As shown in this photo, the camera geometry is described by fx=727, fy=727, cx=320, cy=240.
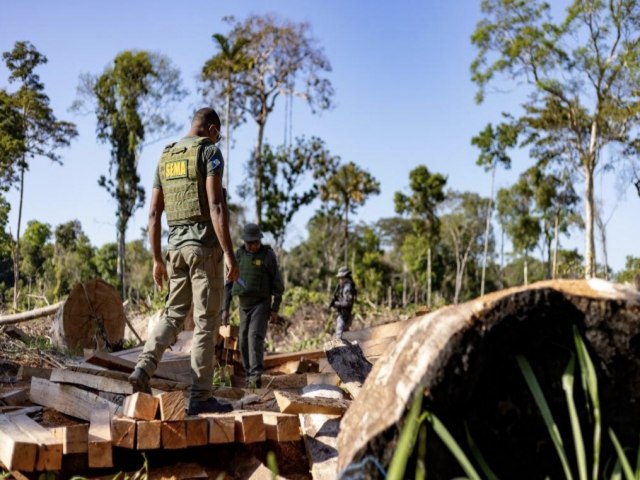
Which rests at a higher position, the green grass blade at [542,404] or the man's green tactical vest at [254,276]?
the man's green tactical vest at [254,276]

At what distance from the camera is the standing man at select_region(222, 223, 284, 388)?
8.01 m

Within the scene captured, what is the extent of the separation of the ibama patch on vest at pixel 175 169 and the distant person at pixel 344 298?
771 centimetres

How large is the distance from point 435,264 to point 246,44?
20.2 m

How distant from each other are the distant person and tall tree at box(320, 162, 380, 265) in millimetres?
23262

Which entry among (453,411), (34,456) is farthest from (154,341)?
(453,411)

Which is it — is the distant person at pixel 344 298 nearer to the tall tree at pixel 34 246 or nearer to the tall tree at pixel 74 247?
the tall tree at pixel 34 246

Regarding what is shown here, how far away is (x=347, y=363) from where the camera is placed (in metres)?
5.43

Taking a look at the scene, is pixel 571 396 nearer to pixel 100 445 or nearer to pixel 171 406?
pixel 171 406

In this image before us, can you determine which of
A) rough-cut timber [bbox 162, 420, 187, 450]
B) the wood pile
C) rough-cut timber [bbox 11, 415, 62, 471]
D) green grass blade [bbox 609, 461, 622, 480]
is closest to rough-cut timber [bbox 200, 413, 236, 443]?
the wood pile

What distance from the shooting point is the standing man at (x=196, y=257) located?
507 cm

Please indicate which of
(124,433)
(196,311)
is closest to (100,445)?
(124,433)

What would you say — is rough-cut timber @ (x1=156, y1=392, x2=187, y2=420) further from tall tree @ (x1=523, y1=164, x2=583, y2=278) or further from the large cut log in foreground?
tall tree @ (x1=523, y1=164, x2=583, y2=278)

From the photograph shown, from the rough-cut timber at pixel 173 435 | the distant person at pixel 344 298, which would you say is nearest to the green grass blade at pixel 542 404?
the rough-cut timber at pixel 173 435

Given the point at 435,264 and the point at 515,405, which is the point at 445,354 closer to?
the point at 515,405
